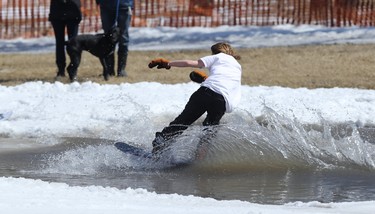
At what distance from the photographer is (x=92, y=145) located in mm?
13461

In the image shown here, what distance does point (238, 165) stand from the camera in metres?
12.1

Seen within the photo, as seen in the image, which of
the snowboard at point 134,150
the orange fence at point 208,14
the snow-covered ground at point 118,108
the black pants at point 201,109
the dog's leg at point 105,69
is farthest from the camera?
the orange fence at point 208,14

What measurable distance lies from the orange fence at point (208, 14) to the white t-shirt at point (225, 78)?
17.4m

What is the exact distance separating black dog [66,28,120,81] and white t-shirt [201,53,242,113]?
691 cm

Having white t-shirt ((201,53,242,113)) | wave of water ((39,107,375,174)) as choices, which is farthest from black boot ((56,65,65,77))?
white t-shirt ((201,53,242,113))

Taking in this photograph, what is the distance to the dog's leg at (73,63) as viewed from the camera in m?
18.4

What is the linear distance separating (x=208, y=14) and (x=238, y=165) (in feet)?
62.4

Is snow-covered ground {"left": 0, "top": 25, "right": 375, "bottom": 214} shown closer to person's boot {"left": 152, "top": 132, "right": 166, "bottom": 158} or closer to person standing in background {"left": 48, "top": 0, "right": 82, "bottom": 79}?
person's boot {"left": 152, "top": 132, "right": 166, "bottom": 158}

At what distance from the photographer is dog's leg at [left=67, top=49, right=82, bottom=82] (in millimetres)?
18422

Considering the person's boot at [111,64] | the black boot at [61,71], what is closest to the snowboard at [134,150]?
the person's boot at [111,64]

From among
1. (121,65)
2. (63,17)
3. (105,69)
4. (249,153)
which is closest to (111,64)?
(121,65)

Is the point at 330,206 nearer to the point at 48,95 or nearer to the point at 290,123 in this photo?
the point at 290,123

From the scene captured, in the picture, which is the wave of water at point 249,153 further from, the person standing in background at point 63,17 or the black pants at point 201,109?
the person standing in background at point 63,17

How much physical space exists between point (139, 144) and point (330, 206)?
14.9 feet
